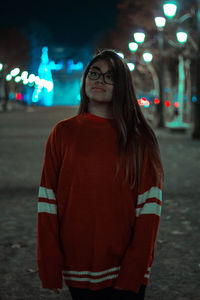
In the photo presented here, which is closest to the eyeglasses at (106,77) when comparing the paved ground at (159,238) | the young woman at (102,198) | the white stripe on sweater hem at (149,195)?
the young woman at (102,198)

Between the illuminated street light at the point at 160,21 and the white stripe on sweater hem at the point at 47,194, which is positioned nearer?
the white stripe on sweater hem at the point at 47,194

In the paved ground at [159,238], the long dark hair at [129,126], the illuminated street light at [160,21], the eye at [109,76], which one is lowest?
the paved ground at [159,238]

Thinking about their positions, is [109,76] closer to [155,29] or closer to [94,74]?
[94,74]

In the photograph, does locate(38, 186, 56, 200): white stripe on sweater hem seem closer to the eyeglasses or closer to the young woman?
the young woman

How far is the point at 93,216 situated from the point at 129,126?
1.61 feet

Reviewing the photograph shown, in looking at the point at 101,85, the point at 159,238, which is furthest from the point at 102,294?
the point at 159,238

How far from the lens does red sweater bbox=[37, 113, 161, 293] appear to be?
101 inches

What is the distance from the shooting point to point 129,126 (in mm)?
2734

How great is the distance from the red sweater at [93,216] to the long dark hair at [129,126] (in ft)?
0.12

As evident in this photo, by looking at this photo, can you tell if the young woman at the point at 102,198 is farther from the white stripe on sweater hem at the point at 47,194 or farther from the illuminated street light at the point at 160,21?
the illuminated street light at the point at 160,21

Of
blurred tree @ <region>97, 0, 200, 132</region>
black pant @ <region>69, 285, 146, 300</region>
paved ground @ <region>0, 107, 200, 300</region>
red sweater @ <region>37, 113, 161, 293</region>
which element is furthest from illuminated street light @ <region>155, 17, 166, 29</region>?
black pant @ <region>69, 285, 146, 300</region>

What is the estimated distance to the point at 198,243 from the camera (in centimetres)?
639

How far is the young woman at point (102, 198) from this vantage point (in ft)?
8.40

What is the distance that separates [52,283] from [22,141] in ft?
65.2
